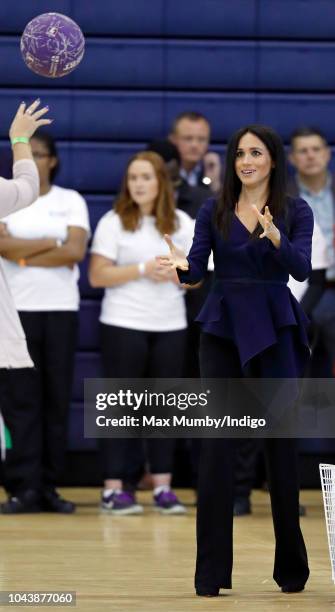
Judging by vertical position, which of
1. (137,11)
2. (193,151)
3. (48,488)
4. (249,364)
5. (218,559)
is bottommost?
(48,488)

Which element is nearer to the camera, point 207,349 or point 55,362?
point 207,349

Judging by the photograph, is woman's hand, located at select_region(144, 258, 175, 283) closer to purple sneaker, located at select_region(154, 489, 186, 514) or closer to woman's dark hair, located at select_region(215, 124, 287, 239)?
purple sneaker, located at select_region(154, 489, 186, 514)

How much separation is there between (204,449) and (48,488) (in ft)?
8.10

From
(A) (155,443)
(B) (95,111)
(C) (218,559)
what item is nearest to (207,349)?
(C) (218,559)

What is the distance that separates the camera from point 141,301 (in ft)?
21.4

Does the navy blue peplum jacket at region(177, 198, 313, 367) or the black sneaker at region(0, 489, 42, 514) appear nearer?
the navy blue peplum jacket at region(177, 198, 313, 367)

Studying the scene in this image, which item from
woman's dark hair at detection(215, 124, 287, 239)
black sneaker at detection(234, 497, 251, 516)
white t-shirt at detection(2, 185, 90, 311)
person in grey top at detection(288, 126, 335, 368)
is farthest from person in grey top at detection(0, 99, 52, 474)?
person in grey top at detection(288, 126, 335, 368)

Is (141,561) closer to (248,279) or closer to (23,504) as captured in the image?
(248,279)

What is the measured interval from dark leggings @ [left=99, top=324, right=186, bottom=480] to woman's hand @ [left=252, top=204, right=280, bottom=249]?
2.56m

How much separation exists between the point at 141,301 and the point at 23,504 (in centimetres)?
112

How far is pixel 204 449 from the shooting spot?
4.18 metres

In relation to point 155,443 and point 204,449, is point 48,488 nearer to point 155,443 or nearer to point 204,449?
point 155,443

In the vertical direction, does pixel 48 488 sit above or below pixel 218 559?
below

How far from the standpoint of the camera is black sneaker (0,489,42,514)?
20.9ft
